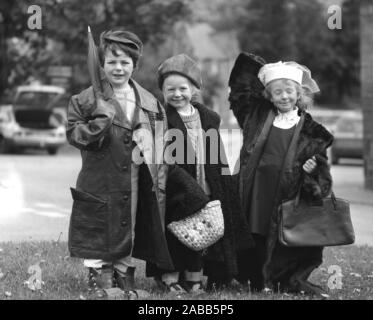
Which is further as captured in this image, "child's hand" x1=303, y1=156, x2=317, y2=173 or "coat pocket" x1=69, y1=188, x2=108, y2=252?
"child's hand" x1=303, y1=156, x2=317, y2=173

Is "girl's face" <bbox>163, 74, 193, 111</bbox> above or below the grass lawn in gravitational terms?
above

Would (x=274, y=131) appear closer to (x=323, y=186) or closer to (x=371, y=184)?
(x=323, y=186)

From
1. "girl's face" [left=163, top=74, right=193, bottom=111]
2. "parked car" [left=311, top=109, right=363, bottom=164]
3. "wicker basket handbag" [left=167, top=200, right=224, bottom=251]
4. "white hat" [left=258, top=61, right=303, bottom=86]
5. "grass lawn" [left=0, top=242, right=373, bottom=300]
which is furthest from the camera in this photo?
"parked car" [left=311, top=109, right=363, bottom=164]

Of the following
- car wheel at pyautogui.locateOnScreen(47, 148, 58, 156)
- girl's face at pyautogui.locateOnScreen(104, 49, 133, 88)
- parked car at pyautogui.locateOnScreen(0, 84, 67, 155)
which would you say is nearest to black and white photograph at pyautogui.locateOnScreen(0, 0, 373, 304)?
girl's face at pyautogui.locateOnScreen(104, 49, 133, 88)

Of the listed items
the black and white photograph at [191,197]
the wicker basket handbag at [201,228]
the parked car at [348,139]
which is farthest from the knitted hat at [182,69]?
the parked car at [348,139]

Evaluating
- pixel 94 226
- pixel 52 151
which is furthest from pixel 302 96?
pixel 52 151

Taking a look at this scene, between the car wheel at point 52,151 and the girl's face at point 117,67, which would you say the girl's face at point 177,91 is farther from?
the car wheel at point 52,151

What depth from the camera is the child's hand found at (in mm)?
7215

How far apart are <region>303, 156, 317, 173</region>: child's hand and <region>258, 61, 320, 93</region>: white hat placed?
A: 0.56 metres

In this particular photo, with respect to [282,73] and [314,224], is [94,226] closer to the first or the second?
[314,224]

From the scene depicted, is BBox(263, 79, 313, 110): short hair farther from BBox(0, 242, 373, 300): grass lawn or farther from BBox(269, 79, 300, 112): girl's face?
BBox(0, 242, 373, 300): grass lawn

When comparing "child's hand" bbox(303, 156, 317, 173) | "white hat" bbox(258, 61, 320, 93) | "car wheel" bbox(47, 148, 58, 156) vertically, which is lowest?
"car wheel" bbox(47, 148, 58, 156)

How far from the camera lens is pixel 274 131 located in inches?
291

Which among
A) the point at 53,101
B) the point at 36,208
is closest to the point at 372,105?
the point at 36,208
